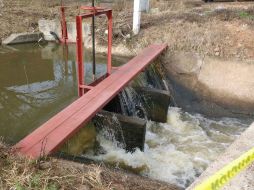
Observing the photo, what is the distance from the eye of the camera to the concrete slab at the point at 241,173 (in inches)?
121

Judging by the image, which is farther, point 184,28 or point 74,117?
point 184,28

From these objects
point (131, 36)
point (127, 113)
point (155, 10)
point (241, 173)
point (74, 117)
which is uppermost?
point (155, 10)

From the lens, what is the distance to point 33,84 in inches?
319

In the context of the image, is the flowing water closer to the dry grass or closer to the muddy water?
the muddy water

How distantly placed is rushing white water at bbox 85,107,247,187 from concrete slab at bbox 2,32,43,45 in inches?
246

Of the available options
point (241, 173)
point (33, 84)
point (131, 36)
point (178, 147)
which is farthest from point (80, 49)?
point (131, 36)

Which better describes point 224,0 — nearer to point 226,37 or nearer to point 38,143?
point 226,37

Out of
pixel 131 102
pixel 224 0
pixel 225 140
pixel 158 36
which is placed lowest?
pixel 225 140

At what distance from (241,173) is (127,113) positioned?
3.57m

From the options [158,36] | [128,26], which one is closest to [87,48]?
[128,26]

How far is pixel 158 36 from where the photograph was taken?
382 inches

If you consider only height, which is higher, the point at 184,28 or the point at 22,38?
the point at 184,28

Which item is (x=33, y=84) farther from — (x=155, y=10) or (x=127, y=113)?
(x=155, y=10)

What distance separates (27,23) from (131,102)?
23.6 ft
